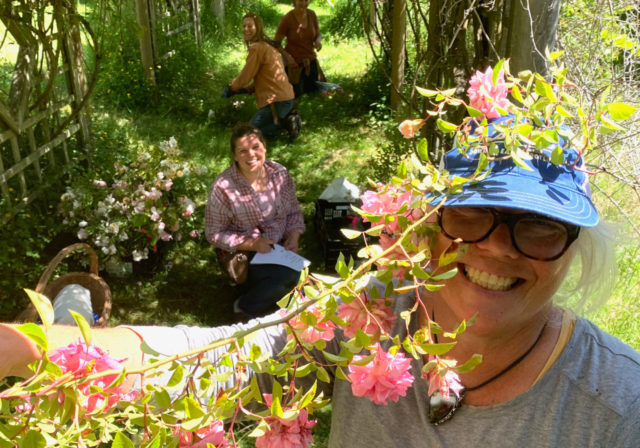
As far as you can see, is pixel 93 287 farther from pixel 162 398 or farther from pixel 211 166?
pixel 162 398

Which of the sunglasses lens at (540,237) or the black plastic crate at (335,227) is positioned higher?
the sunglasses lens at (540,237)

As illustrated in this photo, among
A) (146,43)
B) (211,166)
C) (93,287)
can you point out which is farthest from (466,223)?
(146,43)

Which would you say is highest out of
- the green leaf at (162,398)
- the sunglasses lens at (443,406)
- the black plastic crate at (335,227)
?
the green leaf at (162,398)

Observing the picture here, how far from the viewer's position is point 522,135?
0.89 meters

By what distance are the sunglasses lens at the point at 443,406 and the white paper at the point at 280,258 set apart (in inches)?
102

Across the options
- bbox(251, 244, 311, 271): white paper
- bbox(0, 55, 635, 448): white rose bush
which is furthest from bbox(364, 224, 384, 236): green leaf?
bbox(251, 244, 311, 271): white paper

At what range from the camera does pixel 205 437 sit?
2.60 ft

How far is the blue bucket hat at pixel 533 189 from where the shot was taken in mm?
1055

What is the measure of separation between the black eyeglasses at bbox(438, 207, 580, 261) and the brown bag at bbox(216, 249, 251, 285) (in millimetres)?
2836

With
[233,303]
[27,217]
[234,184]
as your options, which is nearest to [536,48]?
[234,184]

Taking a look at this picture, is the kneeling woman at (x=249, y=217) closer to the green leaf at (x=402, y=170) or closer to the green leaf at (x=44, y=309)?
the green leaf at (x=402, y=170)

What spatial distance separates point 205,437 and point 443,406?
638 mm

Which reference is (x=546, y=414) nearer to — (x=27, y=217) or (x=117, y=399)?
(x=117, y=399)

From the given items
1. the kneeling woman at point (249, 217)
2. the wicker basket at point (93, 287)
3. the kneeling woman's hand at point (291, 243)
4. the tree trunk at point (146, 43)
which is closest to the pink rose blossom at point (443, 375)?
the wicker basket at point (93, 287)
